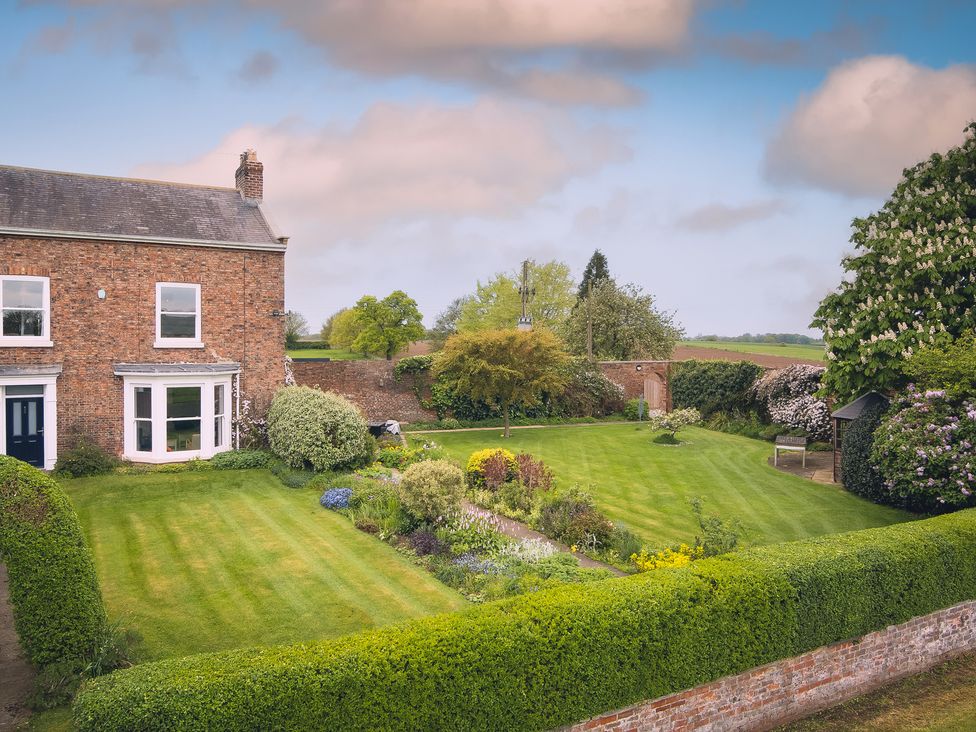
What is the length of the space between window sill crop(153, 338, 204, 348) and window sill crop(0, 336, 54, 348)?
8.50ft

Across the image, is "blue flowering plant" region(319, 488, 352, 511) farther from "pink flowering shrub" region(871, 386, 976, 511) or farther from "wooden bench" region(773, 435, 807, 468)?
"wooden bench" region(773, 435, 807, 468)

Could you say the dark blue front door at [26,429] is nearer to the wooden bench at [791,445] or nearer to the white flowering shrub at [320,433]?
the white flowering shrub at [320,433]

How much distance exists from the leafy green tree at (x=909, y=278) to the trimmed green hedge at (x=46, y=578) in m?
17.0

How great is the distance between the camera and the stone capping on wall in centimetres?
782

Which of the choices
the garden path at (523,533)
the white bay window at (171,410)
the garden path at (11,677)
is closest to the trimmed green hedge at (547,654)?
the garden path at (11,677)

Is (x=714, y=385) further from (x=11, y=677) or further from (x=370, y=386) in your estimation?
(x=11, y=677)

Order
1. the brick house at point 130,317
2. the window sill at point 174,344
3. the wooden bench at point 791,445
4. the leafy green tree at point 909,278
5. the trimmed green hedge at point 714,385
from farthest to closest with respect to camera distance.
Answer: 1. the trimmed green hedge at point 714,385
2. the wooden bench at point 791,445
3. the window sill at point 174,344
4. the brick house at point 130,317
5. the leafy green tree at point 909,278

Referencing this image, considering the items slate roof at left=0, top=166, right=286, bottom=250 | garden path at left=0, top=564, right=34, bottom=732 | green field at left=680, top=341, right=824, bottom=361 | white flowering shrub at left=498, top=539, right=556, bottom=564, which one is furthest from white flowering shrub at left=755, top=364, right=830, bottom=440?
garden path at left=0, top=564, right=34, bottom=732

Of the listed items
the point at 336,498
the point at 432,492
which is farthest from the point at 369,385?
the point at 432,492

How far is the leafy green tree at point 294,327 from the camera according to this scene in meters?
61.7

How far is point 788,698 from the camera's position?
346 inches

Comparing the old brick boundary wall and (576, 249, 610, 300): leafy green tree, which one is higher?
(576, 249, 610, 300): leafy green tree

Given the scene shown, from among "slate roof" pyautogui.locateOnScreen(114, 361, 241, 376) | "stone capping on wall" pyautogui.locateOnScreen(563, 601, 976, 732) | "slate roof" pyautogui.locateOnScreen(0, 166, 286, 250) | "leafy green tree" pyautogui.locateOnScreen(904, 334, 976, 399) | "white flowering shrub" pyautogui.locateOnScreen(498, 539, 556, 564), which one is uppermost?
"slate roof" pyautogui.locateOnScreen(0, 166, 286, 250)

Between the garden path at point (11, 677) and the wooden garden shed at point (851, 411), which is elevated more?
the wooden garden shed at point (851, 411)
